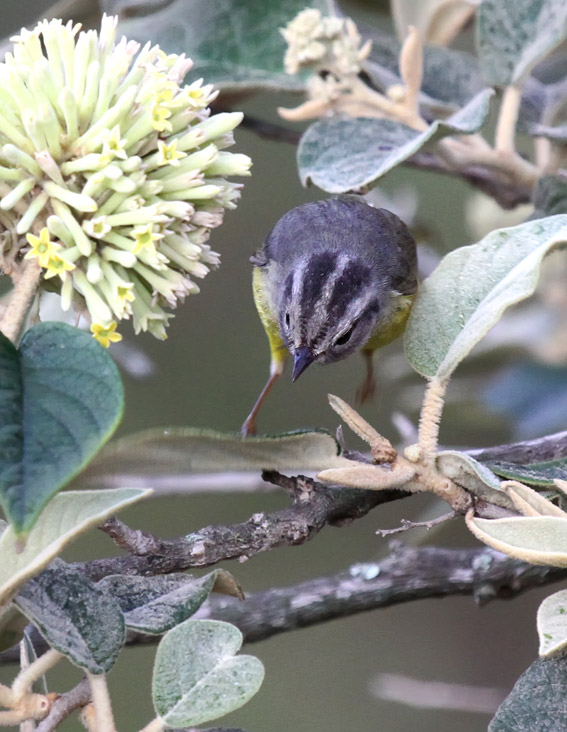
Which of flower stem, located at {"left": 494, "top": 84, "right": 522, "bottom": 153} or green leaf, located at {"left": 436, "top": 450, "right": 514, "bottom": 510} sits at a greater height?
flower stem, located at {"left": 494, "top": 84, "right": 522, "bottom": 153}

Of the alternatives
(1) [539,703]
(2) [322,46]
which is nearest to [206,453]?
(1) [539,703]

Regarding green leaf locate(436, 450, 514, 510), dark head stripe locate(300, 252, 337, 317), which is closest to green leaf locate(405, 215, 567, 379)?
green leaf locate(436, 450, 514, 510)

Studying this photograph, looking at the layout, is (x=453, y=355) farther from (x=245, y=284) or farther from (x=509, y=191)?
(x=245, y=284)

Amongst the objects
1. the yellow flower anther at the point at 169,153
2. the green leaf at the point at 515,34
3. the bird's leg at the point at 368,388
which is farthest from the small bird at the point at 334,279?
the yellow flower anther at the point at 169,153

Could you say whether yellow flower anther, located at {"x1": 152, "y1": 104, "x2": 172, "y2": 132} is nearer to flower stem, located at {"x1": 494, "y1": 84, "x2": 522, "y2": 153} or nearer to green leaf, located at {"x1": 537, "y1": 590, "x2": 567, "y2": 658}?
green leaf, located at {"x1": 537, "y1": 590, "x2": 567, "y2": 658}

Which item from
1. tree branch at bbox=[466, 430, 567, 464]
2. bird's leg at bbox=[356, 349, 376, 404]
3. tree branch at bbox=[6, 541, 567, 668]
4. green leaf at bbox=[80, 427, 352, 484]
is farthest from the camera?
bird's leg at bbox=[356, 349, 376, 404]

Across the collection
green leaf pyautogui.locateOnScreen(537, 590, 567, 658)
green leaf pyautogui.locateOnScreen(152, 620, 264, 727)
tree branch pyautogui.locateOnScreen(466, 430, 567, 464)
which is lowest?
tree branch pyautogui.locateOnScreen(466, 430, 567, 464)

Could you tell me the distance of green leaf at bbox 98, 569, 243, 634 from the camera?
1062mm

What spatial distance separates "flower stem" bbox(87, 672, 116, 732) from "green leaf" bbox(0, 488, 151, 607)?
5.5 inches

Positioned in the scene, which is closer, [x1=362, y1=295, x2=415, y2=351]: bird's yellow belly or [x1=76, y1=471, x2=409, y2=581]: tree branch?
[x1=76, y1=471, x2=409, y2=581]: tree branch

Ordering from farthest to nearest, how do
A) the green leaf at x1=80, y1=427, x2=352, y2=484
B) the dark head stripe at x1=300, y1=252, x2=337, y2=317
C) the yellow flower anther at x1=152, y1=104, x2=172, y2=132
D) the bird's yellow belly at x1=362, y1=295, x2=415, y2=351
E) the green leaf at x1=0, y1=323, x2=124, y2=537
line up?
the bird's yellow belly at x1=362, y1=295, x2=415, y2=351
the dark head stripe at x1=300, y1=252, x2=337, y2=317
the yellow flower anther at x1=152, y1=104, x2=172, y2=132
the green leaf at x1=80, y1=427, x2=352, y2=484
the green leaf at x1=0, y1=323, x2=124, y2=537

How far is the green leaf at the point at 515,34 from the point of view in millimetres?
1666

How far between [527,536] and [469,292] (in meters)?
0.35

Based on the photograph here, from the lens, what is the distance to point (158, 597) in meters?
1.11
